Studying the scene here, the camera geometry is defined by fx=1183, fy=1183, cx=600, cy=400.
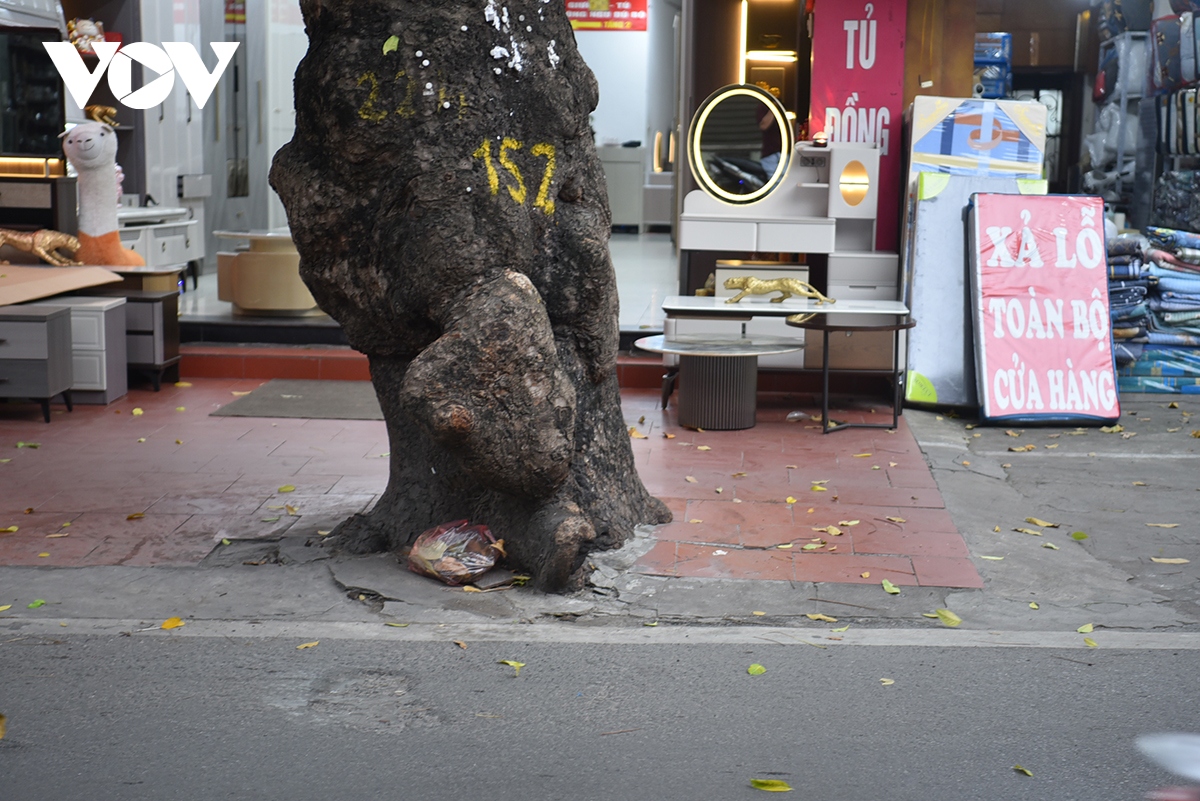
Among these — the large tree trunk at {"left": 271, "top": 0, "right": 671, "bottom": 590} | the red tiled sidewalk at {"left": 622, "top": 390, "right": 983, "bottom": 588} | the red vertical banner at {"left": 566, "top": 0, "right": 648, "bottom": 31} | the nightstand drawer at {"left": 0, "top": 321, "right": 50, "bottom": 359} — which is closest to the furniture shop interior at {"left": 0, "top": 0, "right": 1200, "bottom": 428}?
the nightstand drawer at {"left": 0, "top": 321, "right": 50, "bottom": 359}

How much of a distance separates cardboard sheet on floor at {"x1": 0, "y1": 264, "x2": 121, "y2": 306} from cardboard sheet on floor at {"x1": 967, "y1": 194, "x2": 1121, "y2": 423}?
6127mm

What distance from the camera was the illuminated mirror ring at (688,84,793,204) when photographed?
8852mm

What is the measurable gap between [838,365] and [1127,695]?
188 inches

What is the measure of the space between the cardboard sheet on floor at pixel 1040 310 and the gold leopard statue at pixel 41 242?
648 centimetres

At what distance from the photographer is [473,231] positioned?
4.50m

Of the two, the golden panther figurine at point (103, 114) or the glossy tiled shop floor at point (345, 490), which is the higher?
the golden panther figurine at point (103, 114)

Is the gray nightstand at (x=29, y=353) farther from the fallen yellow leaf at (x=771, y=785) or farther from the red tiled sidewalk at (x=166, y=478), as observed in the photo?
the fallen yellow leaf at (x=771, y=785)

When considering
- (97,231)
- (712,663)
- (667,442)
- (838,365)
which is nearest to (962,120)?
(838,365)

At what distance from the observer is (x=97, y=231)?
29.3 ft

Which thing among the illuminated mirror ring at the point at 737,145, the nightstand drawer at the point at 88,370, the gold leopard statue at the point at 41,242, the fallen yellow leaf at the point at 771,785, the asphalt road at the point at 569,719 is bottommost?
the fallen yellow leaf at the point at 771,785

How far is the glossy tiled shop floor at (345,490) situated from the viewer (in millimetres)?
5129

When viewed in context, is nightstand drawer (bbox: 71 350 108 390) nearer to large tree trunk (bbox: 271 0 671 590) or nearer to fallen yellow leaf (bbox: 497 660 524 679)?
large tree trunk (bbox: 271 0 671 590)

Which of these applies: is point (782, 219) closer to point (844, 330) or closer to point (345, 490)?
point (844, 330)

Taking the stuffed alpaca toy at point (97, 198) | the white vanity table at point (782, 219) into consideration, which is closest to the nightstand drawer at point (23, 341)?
the stuffed alpaca toy at point (97, 198)
